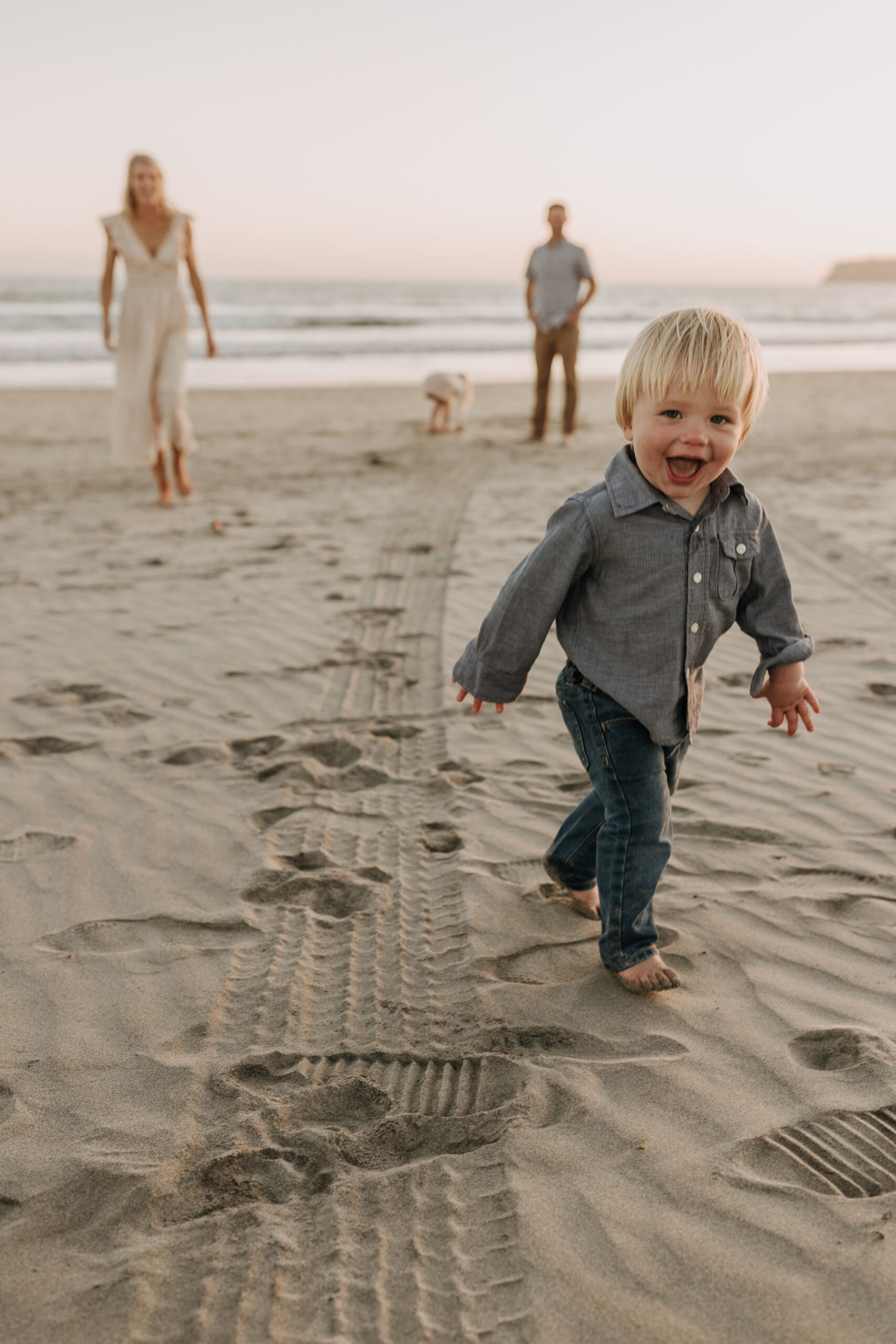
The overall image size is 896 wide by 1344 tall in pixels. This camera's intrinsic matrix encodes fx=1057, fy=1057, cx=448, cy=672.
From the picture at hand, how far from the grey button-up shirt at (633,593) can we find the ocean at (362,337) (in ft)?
51.6

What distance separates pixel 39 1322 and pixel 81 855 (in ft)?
5.07

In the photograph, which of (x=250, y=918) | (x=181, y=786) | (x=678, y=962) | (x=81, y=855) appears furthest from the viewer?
(x=181, y=786)

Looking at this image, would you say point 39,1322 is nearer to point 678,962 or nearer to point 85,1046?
point 85,1046

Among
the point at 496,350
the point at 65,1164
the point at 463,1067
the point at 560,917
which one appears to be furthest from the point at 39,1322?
the point at 496,350

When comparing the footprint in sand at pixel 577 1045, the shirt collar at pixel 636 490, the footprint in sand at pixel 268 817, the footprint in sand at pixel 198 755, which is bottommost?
the footprint in sand at pixel 577 1045

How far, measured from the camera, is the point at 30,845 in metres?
3.04

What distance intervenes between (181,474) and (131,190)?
2.06 metres

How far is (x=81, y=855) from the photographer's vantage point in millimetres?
2986

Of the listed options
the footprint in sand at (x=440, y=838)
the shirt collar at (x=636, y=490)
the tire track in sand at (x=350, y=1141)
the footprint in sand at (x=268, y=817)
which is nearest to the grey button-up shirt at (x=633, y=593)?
the shirt collar at (x=636, y=490)

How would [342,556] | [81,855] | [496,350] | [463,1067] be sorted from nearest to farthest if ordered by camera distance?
1. [463,1067]
2. [81,855]
3. [342,556]
4. [496,350]

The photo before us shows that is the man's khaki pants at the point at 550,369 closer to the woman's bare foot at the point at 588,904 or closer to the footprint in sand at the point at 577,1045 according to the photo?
the woman's bare foot at the point at 588,904

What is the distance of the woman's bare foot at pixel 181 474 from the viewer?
8.00m

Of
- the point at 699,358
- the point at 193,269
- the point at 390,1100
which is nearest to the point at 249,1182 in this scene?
the point at 390,1100

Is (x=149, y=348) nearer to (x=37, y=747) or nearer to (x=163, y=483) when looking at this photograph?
(x=163, y=483)
